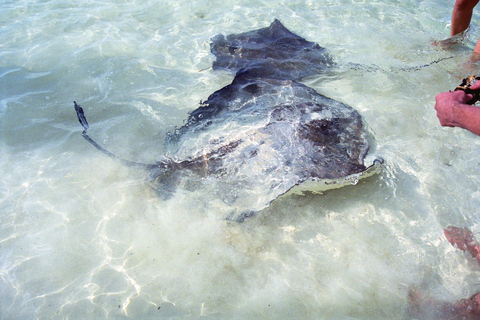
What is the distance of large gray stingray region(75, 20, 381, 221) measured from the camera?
3180 millimetres

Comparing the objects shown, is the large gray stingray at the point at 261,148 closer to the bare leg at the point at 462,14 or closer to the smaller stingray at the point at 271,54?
the smaller stingray at the point at 271,54

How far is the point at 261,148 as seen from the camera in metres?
3.41

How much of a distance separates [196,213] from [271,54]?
144 inches

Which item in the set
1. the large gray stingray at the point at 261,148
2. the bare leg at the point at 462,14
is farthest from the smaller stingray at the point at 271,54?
the bare leg at the point at 462,14

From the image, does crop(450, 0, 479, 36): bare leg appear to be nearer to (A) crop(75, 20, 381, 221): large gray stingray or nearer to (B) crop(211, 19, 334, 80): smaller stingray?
(B) crop(211, 19, 334, 80): smaller stingray

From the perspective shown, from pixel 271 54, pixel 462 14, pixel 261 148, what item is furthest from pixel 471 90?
pixel 462 14

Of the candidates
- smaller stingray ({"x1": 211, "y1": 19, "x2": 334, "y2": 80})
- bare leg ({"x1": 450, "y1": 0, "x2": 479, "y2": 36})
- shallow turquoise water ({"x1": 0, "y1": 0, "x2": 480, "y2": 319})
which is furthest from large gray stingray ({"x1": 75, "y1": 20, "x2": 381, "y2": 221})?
bare leg ({"x1": 450, "y1": 0, "x2": 479, "y2": 36})

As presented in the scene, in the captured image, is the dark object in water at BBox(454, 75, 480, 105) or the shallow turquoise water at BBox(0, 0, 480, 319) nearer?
the dark object in water at BBox(454, 75, 480, 105)

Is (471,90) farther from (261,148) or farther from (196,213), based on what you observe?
(196,213)

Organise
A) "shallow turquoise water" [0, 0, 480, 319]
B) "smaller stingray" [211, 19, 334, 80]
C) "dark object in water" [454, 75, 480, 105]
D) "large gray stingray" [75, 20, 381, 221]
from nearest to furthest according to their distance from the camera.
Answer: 1. "dark object in water" [454, 75, 480, 105]
2. "shallow turquoise water" [0, 0, 480, 319]
3. "large gray stingray" [75, 20, 381, 221]
4. "smaller stingray" [211, 19, 334, 80]

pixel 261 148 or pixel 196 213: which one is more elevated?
pixel 261 148

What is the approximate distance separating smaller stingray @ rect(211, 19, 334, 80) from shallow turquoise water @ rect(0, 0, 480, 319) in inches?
11.5

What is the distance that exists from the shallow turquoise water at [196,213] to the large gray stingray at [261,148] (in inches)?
10.4

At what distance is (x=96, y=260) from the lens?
3.06m
